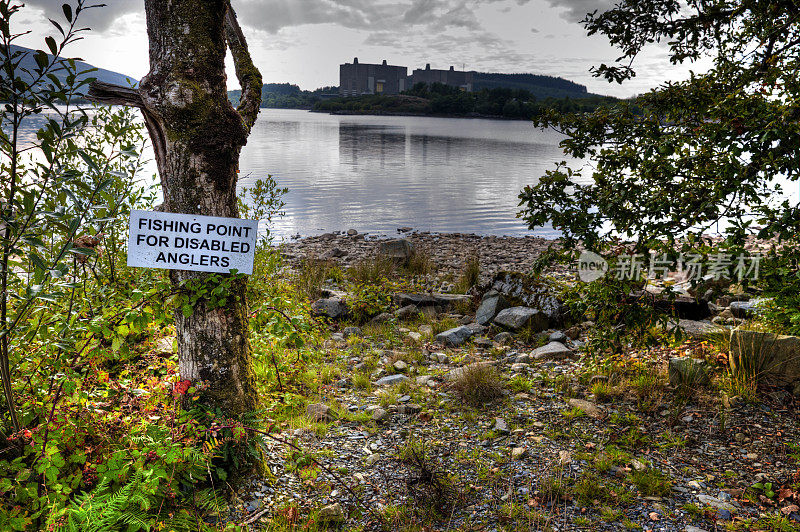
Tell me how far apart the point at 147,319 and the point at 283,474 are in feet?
5.24

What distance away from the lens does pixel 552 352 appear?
6.16 metres

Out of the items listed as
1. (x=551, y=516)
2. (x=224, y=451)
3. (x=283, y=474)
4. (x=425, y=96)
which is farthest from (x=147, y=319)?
(x=425, y=96)

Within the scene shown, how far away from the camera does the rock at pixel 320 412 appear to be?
4.68 m

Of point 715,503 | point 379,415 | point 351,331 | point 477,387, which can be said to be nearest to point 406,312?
point 351,331

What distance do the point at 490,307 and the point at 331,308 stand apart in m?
2.56

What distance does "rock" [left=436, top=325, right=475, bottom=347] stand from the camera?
6941 mm

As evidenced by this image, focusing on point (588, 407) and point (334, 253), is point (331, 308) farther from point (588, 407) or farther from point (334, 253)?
point (334, 253)

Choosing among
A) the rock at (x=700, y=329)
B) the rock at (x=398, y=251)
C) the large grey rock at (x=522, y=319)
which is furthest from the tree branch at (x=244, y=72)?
the rock at (x=398, y=251)

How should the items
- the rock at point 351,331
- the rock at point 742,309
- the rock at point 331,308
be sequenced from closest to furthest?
the rock at point 742,309 < the rock at point 351,331 < the rock at point 331,308

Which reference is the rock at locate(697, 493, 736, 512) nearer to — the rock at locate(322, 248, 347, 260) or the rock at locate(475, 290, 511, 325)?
the rock at locate(475, 290, 511, 325)

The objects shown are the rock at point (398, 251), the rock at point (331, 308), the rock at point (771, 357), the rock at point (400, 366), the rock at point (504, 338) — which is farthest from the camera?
the rock at point (398, 251)

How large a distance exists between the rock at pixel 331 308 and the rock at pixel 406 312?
0.87 meters

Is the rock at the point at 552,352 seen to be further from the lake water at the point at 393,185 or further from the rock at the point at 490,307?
the lake water at the point at 393,185

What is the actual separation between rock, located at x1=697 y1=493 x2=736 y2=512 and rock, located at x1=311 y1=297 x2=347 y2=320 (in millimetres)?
5502
